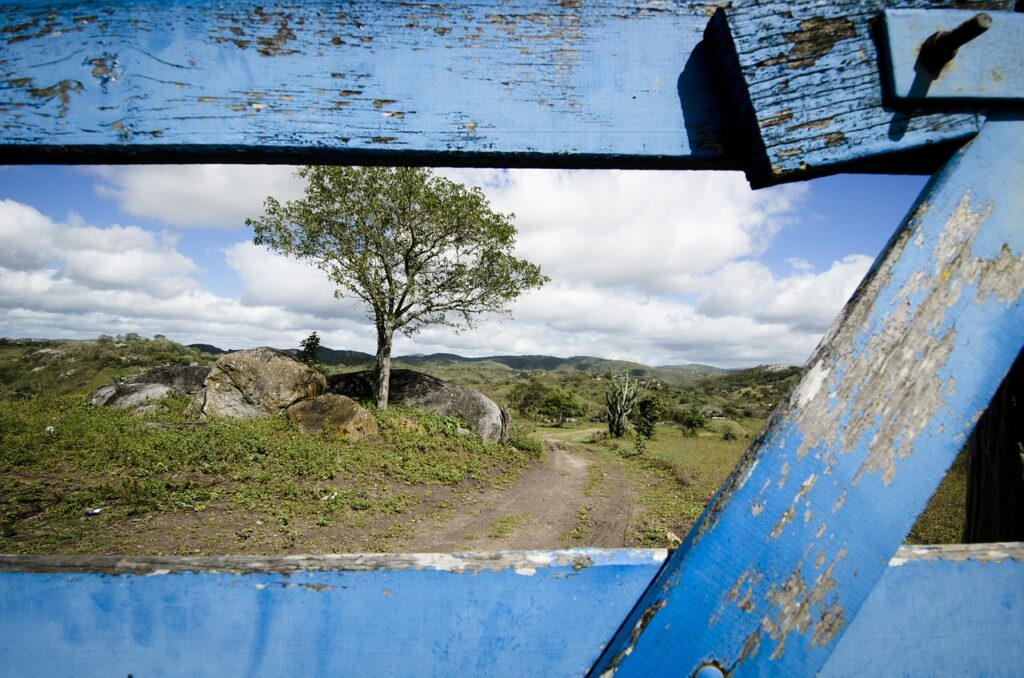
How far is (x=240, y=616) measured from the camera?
60 cm

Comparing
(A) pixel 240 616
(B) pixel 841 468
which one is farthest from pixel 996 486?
(A) pixel 240 616

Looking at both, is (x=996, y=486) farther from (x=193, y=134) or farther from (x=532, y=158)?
(x=193, y=134)

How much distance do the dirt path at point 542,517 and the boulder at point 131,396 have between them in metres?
12.2

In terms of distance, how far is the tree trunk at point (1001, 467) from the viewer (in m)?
1.06

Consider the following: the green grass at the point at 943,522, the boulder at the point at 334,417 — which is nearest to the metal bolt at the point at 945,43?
the green grass at the point at 943,522

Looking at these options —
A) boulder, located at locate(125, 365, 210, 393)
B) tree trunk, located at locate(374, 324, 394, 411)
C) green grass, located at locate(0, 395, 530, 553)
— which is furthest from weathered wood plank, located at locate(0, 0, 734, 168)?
boulder, located at locate(125, 365, 210, 393)

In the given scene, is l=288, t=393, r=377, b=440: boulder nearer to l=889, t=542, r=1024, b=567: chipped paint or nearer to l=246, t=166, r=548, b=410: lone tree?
l=246, t=166, r=548, b=410: lone tree

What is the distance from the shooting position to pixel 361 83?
2.45 ft

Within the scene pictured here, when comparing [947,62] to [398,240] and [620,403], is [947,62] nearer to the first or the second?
[398,240]

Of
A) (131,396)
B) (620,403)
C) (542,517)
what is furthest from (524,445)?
(131,396)

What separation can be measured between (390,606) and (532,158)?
735 mm

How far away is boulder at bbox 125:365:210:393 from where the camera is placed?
655 inches

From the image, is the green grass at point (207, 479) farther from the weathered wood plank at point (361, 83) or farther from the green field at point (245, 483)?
the weathered wood plank at point (361, 83)

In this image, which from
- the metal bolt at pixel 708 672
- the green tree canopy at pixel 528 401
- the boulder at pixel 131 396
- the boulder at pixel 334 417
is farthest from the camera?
the green tree canopy at pixel 528 401
